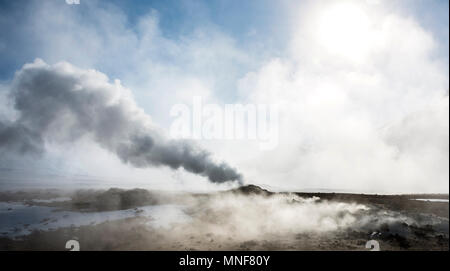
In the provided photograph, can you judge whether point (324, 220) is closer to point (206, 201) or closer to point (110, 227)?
point (206, 201)

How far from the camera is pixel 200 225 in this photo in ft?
44.7

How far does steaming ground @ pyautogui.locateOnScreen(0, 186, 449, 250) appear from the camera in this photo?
10781 millimetres

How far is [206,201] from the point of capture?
22.2m

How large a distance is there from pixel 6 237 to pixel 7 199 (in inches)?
369

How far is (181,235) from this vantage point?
463 inches

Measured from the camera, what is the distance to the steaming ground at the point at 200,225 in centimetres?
1078
